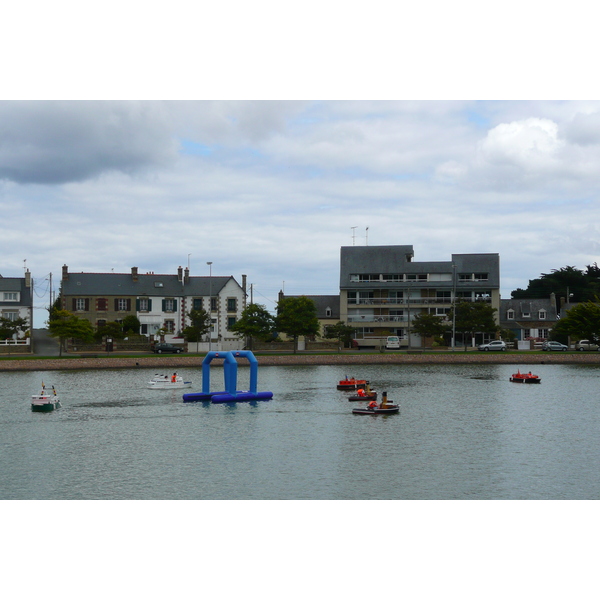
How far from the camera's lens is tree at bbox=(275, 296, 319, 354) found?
105 metres

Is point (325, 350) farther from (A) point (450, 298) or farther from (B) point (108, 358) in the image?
(B) point (108, 358)

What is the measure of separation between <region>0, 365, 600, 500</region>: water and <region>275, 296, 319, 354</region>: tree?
38.4m

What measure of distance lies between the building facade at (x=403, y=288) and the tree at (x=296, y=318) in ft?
55.1

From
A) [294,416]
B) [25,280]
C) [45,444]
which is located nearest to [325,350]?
[25,280]

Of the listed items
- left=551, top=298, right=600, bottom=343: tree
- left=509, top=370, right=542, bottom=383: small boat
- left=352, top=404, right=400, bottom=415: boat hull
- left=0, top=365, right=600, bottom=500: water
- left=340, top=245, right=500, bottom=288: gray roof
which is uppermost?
left=340, top=245, right=500, bottom=288: gray roof

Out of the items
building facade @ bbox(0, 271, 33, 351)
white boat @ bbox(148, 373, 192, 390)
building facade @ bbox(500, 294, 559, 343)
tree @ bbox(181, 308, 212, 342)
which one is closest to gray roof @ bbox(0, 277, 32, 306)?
building facade @ bbox(0, 271, 33, 351)

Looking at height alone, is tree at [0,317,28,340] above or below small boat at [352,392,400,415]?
above

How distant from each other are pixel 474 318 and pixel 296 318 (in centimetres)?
2728

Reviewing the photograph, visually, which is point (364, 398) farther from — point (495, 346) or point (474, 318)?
point (495, 346)

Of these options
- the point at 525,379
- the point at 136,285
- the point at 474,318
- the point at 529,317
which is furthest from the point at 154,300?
the point at 529,317

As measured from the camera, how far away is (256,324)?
104500 mm

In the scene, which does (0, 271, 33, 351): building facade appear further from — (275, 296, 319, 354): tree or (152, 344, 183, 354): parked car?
(275, 296, 319, 354): tree
